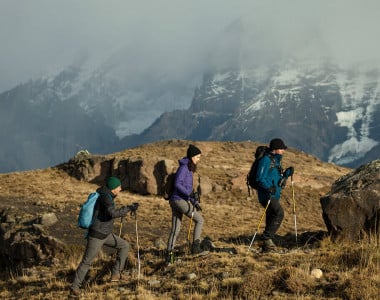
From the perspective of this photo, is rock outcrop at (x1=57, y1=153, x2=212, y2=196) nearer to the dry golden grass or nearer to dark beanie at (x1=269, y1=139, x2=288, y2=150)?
the dry golden grass

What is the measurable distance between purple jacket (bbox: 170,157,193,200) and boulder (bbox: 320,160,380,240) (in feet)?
13.7

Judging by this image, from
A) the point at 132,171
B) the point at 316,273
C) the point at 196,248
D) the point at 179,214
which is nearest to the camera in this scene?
the point at 316,273

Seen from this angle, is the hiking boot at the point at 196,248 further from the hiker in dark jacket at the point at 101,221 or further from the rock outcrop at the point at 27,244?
the rock outcrop at the point at 27,244

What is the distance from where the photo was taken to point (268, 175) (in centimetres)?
1224

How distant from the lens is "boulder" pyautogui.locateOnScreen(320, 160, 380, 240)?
500 inches

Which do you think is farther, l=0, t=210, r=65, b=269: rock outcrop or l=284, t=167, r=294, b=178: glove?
l=0, t=210, r=65, b=269: rock outcrop

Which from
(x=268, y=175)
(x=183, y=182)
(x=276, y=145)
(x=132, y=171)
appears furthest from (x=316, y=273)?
(x=132, y=171)

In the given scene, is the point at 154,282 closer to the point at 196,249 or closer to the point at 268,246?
the point at 196,249

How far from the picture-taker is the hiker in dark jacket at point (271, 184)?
12164 millimetres

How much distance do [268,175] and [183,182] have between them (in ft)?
7.33

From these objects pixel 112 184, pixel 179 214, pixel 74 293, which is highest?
pixel 112 184

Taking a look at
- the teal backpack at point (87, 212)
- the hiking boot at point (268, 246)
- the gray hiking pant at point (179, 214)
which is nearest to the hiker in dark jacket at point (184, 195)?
the gray hiking pant at point (179, 214)

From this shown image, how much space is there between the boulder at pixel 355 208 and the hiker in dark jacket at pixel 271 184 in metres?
1.80

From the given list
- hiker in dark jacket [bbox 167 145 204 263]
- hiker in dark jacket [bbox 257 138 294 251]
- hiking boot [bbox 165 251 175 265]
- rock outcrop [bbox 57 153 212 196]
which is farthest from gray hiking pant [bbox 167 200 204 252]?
rock outcrop [bbox 57 153 212 196]
